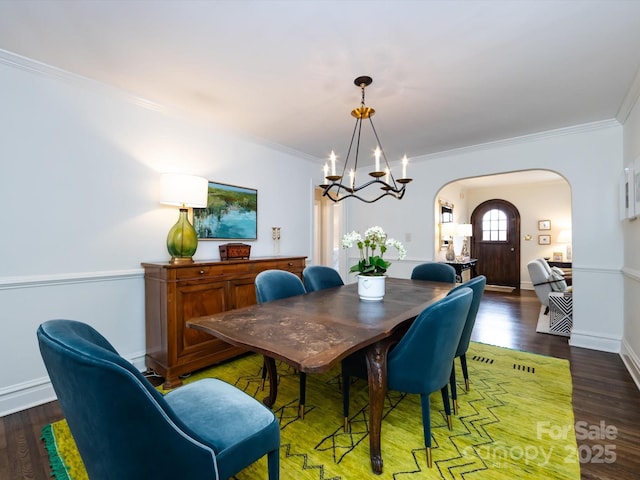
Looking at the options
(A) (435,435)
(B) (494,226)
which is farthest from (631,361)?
(B) (494,226)

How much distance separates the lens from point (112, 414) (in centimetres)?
76

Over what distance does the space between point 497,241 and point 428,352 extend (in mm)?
7054

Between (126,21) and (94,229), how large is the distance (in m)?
1.54

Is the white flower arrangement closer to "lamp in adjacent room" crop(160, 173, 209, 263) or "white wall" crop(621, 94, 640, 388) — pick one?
"lamp in adjacent room" crop(160, 173, 209, 263)

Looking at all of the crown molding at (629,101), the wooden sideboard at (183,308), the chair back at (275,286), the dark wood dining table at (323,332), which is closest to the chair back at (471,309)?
the dark wood dining table at (323,332)

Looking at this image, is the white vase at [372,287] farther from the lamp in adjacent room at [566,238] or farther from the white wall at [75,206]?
the lamp in adjacent room at [566,238]

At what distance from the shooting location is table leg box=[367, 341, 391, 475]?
1.51 m

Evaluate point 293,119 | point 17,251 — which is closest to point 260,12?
point 293,119

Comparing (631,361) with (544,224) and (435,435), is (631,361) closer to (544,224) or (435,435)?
(435,435)

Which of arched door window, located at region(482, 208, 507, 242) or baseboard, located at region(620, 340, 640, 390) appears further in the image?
arched door window, located at region(482, 208, 507, 242)

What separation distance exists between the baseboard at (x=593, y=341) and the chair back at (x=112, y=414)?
13.4 ft

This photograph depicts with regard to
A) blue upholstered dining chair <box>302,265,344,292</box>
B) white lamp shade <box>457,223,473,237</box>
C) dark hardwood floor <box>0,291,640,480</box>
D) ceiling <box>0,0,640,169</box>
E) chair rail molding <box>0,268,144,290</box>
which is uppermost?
ceiling <box>0,0,640,169</box>

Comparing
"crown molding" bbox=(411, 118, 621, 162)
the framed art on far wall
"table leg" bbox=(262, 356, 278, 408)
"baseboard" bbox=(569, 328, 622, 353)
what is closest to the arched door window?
"crown molding" bbox=(411, 118, 621, 162)

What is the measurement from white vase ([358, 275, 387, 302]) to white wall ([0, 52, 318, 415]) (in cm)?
187
